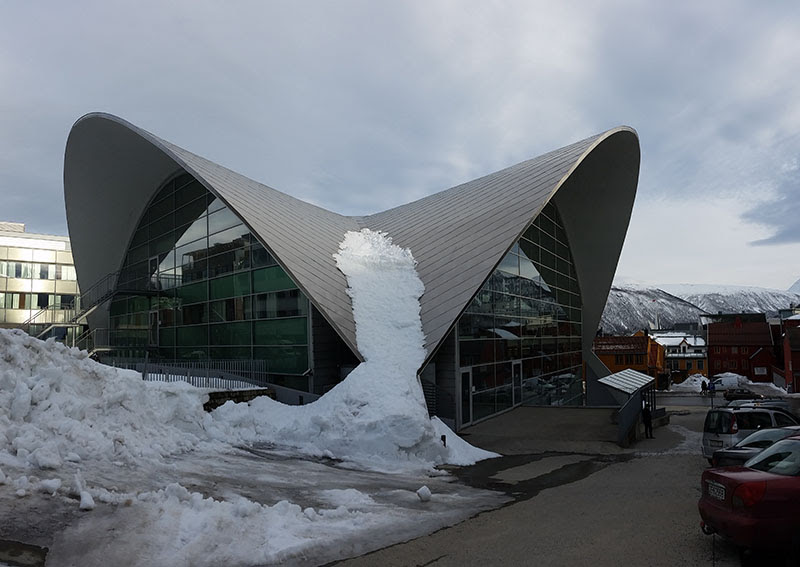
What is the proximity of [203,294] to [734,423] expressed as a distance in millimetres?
17683

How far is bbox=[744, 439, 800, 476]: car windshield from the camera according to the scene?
17.6 feet

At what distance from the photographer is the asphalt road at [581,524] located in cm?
588

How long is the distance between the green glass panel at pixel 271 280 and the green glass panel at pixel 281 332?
108cm

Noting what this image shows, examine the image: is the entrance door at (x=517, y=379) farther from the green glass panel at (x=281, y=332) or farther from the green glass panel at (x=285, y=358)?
the green glass panel at (x=281, y=332)

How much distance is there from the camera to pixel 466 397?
16.6 m

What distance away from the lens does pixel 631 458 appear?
41.2 ft

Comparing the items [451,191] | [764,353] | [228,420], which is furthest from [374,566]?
[764,353]

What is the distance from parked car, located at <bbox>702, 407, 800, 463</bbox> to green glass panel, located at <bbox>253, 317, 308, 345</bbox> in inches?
428

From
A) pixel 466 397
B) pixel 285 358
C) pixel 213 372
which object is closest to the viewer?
pixel 466 397

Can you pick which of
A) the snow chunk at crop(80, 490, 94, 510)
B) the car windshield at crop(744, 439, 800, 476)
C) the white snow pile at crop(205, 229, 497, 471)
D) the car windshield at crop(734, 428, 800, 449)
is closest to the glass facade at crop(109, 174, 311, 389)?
the white snow pile at crop(205, 229, 497, 471)

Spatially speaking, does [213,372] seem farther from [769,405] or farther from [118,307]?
[769,405]

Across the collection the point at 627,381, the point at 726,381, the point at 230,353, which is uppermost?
the point at 230,353

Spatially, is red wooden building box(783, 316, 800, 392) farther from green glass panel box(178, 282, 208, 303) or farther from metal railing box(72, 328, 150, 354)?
metal railing box(72, 328, 150, 354)

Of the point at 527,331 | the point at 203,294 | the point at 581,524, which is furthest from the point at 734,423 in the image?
the point at 203,294
